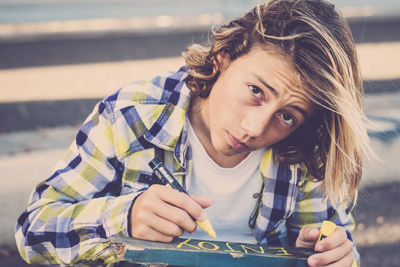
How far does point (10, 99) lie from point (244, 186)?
2.76 meters

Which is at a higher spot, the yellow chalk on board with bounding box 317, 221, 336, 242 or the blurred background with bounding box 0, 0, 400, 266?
the blurred background with bounding box 0, 0, 400, 266

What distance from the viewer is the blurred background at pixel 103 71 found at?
2670mm

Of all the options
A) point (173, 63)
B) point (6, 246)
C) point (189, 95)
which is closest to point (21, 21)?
point (173, 63)

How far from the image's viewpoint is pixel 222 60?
178 cm

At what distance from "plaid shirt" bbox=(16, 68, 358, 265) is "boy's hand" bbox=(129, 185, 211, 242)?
0.29 ft

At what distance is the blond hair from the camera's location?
150cm

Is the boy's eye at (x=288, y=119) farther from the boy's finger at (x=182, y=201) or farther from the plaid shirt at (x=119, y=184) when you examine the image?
the boy's finger at (x=182, y=201)

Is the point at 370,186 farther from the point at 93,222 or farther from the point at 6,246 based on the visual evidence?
the point at 6,246

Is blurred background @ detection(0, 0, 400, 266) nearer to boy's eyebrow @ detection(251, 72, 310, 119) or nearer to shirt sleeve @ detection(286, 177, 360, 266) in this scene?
shirt sleeve @ detection(286, 177, 360, 266)

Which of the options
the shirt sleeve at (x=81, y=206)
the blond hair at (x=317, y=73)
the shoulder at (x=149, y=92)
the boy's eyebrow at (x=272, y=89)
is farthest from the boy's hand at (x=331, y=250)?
the shoulder at (x=149, y=92)

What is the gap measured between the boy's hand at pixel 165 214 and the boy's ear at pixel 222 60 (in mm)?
687

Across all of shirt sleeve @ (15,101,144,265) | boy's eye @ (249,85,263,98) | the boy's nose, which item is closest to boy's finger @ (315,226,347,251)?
the boy's nose

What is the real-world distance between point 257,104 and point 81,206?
0.72 meters

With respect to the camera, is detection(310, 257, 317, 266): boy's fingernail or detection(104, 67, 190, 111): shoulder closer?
detection(310, 257, 317, 266): boy's fingernail
